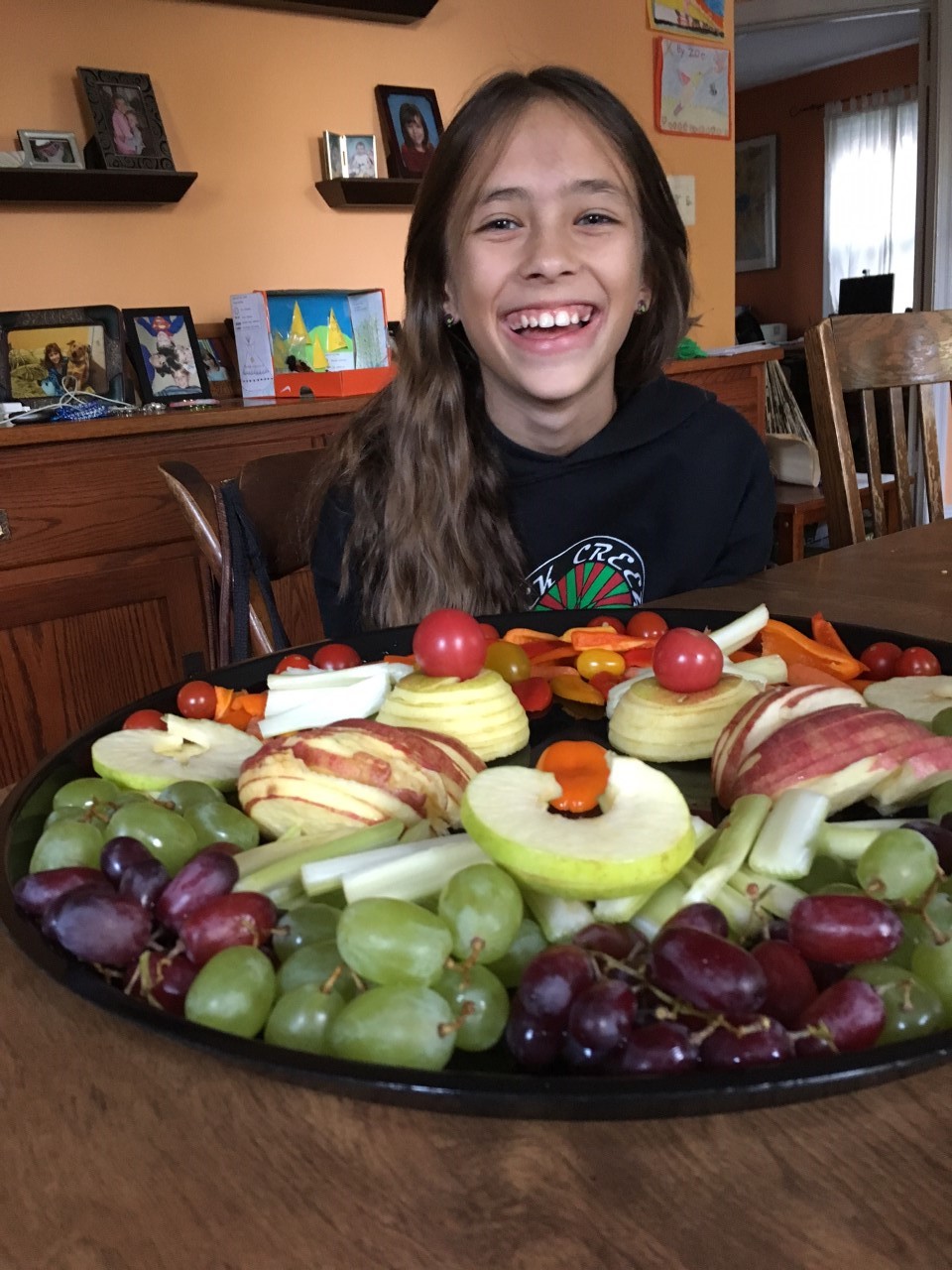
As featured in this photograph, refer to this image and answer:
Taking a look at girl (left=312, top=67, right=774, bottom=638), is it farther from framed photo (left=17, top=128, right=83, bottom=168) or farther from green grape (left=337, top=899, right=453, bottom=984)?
framed photo (left=17, top=128, right=83, bottom=168)

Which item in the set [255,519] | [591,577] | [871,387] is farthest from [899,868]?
[871,387]

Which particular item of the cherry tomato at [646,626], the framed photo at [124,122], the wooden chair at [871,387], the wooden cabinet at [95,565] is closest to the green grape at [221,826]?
the cherry tomato at [646,626]

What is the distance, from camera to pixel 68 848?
57 cm

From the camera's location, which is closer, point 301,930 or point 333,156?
point 301,930

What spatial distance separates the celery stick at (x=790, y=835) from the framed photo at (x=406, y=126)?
9.71ft

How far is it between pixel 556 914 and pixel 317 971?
0.37ft

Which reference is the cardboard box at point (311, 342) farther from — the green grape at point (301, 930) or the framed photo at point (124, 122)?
the green grape at point (301, 930)

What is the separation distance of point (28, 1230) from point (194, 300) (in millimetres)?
2794

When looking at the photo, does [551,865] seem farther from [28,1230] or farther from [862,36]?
[862,36]

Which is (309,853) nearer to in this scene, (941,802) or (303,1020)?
(303,1020)

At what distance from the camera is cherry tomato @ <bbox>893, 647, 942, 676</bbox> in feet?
2.76

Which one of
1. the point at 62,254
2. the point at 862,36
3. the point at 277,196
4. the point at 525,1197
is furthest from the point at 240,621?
the point at 862,36

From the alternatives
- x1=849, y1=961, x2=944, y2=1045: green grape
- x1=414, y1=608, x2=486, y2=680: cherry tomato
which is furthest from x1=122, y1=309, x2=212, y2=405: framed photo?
x1=849, y1=961, x2=944, y2=1045: green grape

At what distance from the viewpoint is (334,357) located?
9.78 ft
